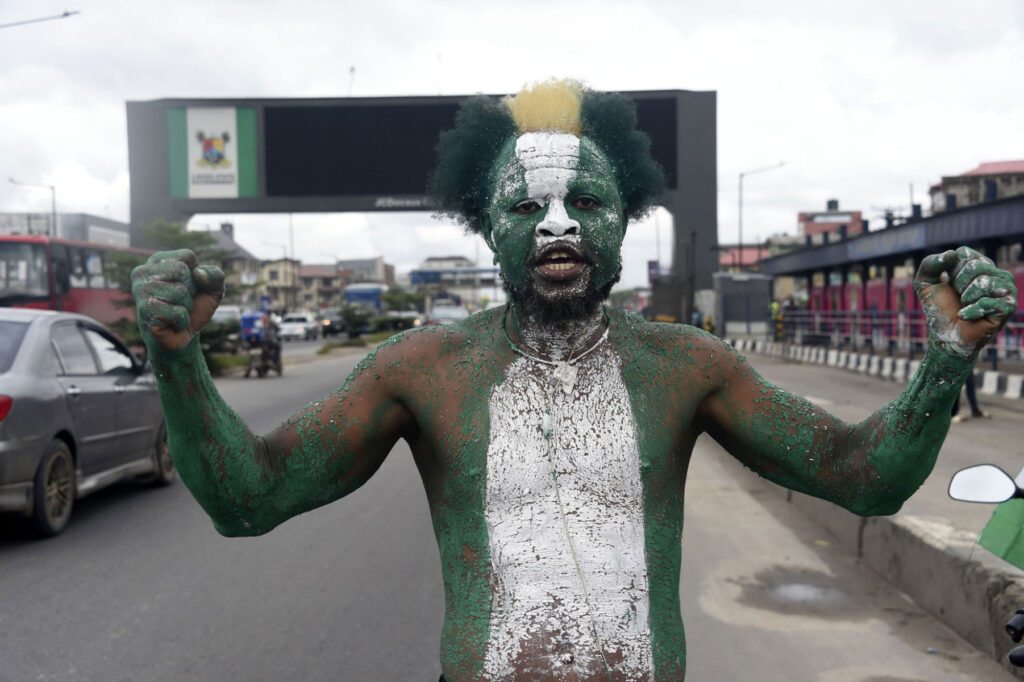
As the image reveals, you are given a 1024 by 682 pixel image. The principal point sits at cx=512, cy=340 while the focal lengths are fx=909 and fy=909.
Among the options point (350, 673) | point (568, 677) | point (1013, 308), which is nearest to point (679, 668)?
point (568, 677)

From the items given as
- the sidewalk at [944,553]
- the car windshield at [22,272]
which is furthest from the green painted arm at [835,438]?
the car windshield at [22,272]

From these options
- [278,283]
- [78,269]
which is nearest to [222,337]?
[78,269]

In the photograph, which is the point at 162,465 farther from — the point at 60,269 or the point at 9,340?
the point at 60,269

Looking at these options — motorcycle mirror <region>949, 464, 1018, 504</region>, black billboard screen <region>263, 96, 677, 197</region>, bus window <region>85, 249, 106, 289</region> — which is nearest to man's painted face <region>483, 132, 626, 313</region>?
motorcycle mirror <region>949, 464, 1018, 504</region>

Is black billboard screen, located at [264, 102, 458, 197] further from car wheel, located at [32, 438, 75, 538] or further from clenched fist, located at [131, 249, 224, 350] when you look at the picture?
clenched fist, located at [131, 249, 224, 350]

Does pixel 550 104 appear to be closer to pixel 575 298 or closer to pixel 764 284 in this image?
pixel 575 298

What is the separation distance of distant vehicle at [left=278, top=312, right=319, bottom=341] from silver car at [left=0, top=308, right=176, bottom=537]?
44.2 m

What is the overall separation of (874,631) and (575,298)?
11.9ft

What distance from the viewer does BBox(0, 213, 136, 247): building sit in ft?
227

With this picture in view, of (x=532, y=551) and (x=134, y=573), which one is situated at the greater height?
(x=532, y=551)

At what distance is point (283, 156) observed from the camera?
97.9 feet

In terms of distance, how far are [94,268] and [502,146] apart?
79.4ft

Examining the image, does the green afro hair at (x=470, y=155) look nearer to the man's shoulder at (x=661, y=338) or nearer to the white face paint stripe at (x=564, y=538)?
the man's shoulder at (x=661, y=338)

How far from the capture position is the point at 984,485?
2.24 meters
